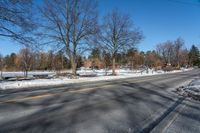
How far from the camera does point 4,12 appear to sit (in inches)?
754

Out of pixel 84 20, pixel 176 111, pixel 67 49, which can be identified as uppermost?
pixel 84 20

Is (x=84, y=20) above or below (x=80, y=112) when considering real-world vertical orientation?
above

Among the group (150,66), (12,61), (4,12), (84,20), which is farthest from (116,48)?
(12,61)

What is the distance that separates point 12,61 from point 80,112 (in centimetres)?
12999

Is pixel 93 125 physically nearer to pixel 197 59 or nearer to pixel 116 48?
pixel 116 48

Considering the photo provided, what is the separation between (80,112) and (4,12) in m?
14.6

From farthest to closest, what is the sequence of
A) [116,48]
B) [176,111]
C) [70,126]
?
[116,48], [176,111], [70,126]

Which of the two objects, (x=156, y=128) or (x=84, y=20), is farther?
(x=84, y=20)

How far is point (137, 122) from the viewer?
260 inches

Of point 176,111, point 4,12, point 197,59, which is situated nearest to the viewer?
point 176,111

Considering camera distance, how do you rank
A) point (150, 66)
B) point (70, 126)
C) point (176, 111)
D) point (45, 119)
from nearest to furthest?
point (70, 126), point (45, 119), point (176, 111), point (150, 66)

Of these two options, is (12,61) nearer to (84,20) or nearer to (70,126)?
(84,20)

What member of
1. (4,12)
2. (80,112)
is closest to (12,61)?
(4,12)

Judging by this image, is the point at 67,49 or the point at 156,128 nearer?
the point at 156,128
